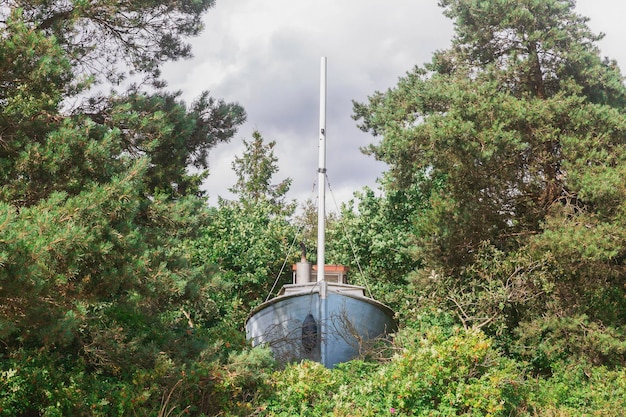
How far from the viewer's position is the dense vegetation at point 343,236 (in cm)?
861

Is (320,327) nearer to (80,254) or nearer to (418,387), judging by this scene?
(418,387)

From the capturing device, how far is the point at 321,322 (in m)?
13.0

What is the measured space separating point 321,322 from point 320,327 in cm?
11

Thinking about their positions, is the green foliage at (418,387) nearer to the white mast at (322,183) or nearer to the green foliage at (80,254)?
the green foliage at (80,254)

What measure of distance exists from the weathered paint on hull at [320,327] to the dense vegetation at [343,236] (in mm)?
831

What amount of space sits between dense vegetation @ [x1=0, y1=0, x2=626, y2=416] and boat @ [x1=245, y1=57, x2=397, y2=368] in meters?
0.84

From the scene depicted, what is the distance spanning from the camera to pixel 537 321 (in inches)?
577

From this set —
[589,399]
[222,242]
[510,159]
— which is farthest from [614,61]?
[222,242]

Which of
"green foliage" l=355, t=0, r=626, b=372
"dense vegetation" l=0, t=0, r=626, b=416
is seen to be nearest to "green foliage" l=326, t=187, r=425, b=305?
"dense vegetation" l=0, t=0, r=626, b=416

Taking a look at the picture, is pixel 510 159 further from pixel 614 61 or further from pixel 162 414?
pixel 162 414

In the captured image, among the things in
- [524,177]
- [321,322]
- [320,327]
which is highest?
[524,177]

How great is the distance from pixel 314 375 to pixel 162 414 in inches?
99.0

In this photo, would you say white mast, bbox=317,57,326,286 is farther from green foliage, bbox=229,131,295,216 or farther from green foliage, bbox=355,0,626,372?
green foliage, bbox=229,131,295,216

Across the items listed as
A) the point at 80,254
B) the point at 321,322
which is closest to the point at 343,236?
the point at 321,322
